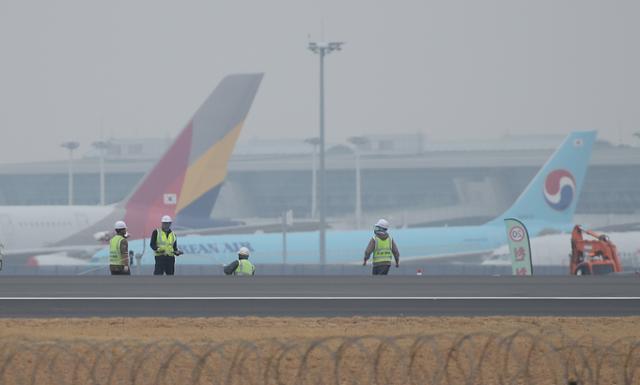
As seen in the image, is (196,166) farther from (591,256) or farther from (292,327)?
(292,327)

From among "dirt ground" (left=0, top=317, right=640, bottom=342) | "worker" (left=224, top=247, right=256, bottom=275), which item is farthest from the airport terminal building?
"dirt ground" (left=0, top=317, right=640, bottom=342)

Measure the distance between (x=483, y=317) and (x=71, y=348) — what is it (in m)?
6.52

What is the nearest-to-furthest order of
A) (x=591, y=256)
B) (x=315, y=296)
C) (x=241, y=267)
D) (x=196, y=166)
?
(x=315, y=296) → (x=241, y=267) → (x=591, y=256) → (x=196, y=166)

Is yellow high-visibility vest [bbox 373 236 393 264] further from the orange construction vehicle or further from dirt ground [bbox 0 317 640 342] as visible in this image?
the orange construction vehicle

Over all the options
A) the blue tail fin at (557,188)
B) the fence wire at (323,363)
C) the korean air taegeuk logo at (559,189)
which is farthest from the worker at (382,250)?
the korean air taegeuk logo at (559,189)

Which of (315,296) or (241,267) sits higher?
(241,267)

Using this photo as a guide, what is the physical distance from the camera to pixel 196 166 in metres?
57.5

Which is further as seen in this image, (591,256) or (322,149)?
(322,149)

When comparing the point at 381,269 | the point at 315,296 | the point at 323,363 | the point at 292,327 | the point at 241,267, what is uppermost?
the point at 241,267

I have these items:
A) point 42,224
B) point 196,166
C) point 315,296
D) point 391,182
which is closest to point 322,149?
point 196,166

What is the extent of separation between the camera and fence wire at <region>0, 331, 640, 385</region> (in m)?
15.7

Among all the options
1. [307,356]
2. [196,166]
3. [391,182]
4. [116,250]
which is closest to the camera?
[307,356]

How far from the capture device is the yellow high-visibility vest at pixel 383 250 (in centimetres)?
2988

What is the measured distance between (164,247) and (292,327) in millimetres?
10979
